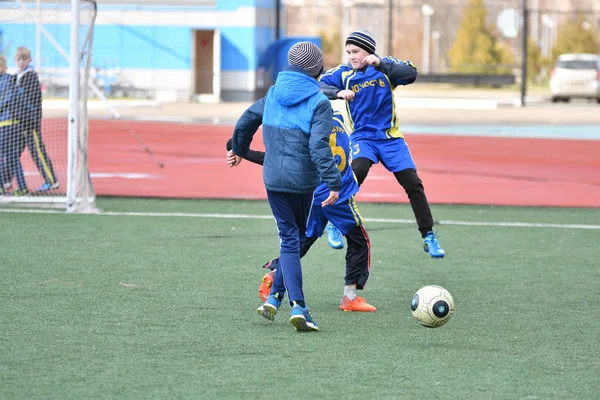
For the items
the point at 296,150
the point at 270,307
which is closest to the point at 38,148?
the point at 270,307

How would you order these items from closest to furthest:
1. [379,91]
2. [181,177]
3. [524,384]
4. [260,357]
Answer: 1. [524,384]
2. [260,357]
3. [379,91]
4. [181,177]

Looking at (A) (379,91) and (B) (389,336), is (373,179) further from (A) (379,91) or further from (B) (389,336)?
(B) (389,336)

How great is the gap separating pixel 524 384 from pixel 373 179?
1129cm

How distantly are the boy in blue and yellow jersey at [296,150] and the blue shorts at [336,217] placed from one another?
0.52m

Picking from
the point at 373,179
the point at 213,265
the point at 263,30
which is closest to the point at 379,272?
the point at 213,265

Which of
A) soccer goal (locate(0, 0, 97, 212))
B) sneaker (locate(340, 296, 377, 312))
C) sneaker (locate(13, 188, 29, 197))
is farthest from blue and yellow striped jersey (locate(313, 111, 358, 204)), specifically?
sneaker (locate(13, 188, 29, 197))

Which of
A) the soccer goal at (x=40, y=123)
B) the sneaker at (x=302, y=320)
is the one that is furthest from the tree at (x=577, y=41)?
the sneaker at (x=302, y=320)

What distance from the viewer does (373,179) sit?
16.9 meters

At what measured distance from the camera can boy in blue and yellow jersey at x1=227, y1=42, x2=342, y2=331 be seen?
263 inches

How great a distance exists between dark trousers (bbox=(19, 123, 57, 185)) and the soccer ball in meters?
8.14

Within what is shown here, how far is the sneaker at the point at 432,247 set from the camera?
8.77 meters

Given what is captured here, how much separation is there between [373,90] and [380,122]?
0.31 m

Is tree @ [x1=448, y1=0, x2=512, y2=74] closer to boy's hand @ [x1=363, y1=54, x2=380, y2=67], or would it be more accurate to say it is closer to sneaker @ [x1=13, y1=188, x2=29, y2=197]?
sneaker @ [x1=13, y1=188, x2=29, y2=197]

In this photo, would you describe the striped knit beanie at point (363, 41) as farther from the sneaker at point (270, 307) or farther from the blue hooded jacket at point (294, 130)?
the sneaker at point (270, 307)
